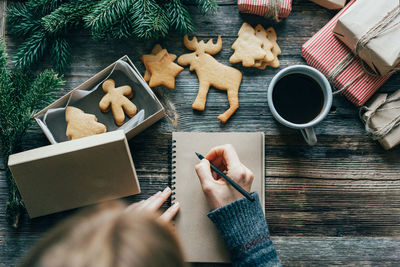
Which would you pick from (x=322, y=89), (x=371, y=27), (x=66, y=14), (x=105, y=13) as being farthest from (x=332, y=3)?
(x=66, y=14)

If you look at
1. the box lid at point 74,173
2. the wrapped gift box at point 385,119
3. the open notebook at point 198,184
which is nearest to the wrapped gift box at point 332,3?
the wrapped gift box at point 385,119

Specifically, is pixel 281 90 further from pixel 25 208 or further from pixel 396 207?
pixel 25 208

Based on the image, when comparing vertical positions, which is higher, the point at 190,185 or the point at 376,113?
the point at 376,113

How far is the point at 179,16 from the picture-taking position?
2.65 ft

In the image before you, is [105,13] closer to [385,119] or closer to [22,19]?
[22,19]

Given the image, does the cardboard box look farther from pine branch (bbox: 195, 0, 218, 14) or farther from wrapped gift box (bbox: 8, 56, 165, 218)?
pine branch (bbox: 195, 0, 218, 14)

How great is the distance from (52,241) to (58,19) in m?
0.58

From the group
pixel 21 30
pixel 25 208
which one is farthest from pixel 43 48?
pixel 25 208

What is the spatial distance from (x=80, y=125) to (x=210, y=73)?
1.21 feet

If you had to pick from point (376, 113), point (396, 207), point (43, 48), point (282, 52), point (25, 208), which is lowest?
point (396, 207)

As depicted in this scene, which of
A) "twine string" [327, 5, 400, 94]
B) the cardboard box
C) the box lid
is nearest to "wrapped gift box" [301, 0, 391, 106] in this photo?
"twine string" [327, 5, 400, 94]

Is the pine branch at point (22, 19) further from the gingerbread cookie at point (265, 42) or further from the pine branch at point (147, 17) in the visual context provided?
the gingerbread cookie at point (265, 42)

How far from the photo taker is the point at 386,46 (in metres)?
0.75

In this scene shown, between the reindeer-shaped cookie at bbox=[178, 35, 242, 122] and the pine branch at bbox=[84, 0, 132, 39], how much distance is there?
0.61 feet
